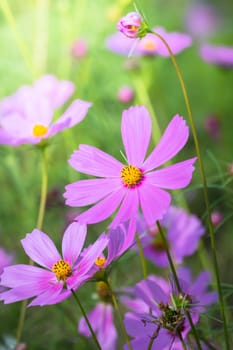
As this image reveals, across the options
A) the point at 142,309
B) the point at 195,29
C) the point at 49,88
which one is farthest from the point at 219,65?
the point at 195,29

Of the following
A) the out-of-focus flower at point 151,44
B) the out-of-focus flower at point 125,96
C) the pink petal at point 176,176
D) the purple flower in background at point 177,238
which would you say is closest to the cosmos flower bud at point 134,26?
the pink petal at point 176,176

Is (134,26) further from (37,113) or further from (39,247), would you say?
(37,113)

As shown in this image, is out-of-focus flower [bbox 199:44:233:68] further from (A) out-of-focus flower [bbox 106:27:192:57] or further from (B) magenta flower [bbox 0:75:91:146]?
(B) magenta flower [bbox 0:75:91:146]

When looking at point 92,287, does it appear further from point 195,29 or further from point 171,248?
point 195,29

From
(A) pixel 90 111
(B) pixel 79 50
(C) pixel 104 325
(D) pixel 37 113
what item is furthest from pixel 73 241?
(B) pixel 79 50

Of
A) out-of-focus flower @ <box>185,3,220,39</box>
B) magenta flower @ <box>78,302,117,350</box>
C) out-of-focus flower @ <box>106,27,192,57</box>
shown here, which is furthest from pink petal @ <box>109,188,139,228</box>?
out-of-focus flower @ <box>185,3,220,39</box>

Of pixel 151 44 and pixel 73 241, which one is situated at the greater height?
pixel 151 44
